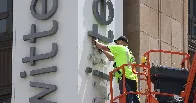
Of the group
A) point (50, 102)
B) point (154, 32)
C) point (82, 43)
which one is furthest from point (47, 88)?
point (154, 32)

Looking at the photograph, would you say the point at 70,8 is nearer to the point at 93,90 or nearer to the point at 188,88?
the point at 93,90

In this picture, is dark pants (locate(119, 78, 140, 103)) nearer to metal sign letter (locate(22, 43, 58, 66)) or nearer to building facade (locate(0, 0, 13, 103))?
metal sign letter (locate(22, 43, 58, 66))

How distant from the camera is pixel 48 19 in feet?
55.7

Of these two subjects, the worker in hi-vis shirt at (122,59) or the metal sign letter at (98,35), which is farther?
the metal sign letter at (98,35)

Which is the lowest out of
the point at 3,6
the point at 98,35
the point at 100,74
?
the point at 100,74

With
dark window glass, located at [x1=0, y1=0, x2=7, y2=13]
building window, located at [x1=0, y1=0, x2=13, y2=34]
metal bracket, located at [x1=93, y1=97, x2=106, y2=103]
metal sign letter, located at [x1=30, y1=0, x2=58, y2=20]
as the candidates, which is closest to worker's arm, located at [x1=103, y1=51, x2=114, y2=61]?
metal bracket, located at [x1=93, y1=97, x2=106, y2=103]

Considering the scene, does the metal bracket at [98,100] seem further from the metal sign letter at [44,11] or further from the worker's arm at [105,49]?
the metal sign letter at [44,11]

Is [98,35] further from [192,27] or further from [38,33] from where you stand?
[192,27]

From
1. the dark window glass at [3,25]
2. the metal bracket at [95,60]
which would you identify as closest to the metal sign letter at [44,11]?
the metal bracket at [95,60]

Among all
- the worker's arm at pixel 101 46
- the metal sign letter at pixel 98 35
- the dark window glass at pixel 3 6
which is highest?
the dark window glass at pixel 3 6

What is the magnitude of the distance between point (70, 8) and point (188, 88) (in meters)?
4.29

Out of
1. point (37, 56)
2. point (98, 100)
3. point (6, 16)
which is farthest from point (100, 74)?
point (6, 16)

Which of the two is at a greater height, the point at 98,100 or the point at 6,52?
the point at 6,52

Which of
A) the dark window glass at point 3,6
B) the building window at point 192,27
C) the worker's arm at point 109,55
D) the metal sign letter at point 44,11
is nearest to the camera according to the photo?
the worker's arm at point 109,55
